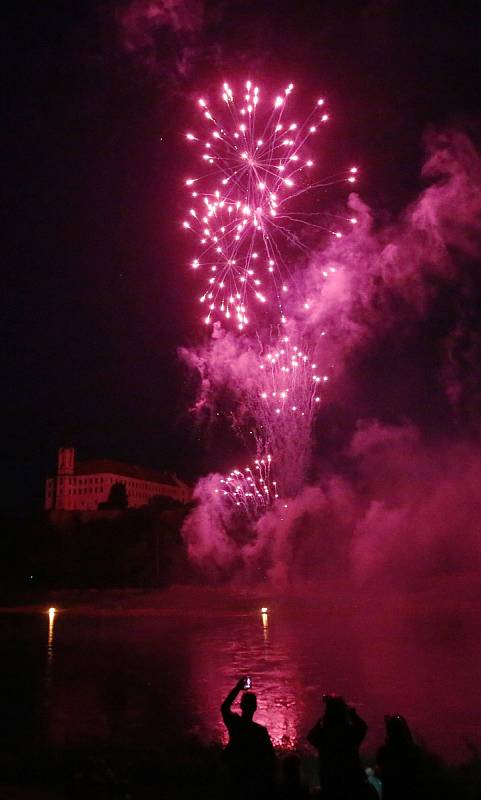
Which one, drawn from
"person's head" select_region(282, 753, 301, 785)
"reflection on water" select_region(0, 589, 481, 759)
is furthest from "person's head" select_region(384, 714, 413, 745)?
"reflection on water" select_region(0, 589, 481, 759)

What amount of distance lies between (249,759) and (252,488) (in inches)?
993

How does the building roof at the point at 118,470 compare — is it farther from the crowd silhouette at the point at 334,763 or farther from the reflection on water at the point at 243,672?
the crowd silhouette at the point at 334,763

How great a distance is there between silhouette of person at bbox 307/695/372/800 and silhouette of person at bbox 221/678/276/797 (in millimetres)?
302

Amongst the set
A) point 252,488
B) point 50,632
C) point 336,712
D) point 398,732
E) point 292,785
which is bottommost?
point 292,785

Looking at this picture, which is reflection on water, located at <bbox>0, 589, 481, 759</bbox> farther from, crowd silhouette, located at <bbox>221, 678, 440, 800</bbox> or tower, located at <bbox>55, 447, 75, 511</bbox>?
tower, located at <bbox>55, 447, 75, 511</bbox>

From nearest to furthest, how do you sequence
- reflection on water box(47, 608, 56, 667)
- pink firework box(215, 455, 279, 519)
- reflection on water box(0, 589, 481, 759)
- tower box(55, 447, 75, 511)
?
reflection on water box(0, 589, 481, 759) < reflection on water box(47, 608, 56, 667) < pink firework box(215, 455, 279, 519) < tower box(55, 447, 75, 511)

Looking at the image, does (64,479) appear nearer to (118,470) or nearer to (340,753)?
(118,470)

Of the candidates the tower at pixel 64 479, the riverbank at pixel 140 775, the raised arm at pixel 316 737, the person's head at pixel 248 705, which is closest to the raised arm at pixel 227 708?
the person's head at pixel 248 705

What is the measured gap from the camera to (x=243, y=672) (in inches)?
467

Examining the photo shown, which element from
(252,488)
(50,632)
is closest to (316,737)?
(50,632)

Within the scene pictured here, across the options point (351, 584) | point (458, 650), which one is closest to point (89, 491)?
point (351, 584)

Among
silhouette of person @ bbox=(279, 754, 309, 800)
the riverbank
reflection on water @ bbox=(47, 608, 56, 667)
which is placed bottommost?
the riverbank

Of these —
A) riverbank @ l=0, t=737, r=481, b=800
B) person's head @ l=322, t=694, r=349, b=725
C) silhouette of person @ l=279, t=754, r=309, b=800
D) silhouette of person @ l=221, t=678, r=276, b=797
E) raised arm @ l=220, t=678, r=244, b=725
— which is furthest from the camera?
riverbank @ l=0, t=737, r=481, b=800

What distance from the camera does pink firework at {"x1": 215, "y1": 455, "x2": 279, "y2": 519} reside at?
27125mm
